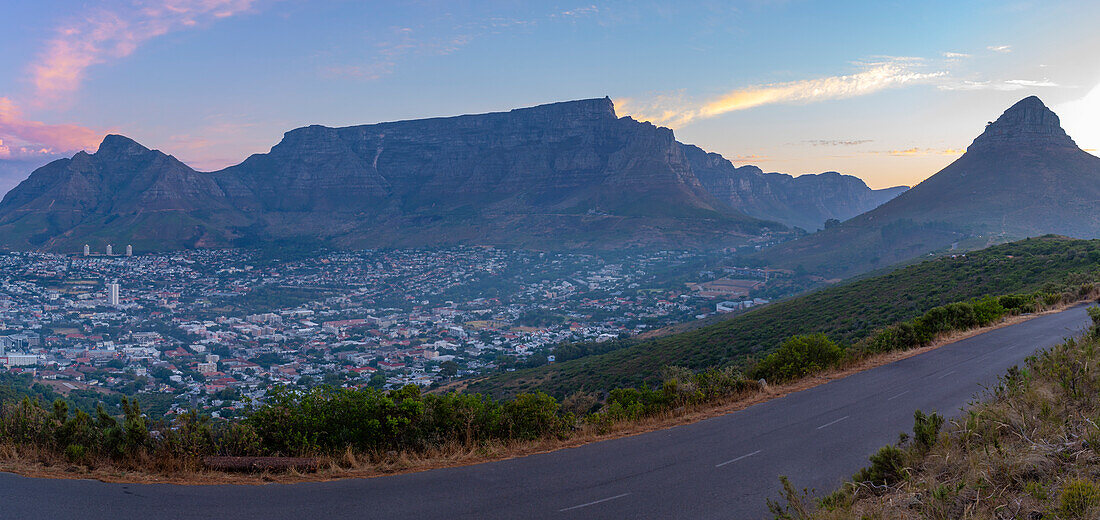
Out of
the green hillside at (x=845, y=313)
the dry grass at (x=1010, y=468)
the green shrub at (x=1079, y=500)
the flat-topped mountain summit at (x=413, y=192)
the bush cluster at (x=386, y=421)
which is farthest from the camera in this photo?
the flat-topped mountain summit at (x=413, y=192)

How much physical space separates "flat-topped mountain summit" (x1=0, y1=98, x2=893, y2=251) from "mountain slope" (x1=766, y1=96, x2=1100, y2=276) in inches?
1412

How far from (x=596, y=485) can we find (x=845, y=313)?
2473cm

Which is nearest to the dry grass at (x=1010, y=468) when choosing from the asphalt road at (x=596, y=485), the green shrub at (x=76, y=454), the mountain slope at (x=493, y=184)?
the asphalt road at (x=596, y=485)

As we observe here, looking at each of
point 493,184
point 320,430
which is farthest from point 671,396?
point 493,184

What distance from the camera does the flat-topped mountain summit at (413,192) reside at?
126m

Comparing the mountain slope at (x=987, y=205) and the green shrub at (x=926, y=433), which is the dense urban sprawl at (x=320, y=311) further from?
the green shrub at (x=926, y=433)

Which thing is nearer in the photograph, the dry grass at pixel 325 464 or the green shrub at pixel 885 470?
the green shrub at pixel 885 470

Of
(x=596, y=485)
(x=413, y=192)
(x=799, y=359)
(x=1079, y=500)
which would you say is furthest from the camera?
(x=413, y=192)

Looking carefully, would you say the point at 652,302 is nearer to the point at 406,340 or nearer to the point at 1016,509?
the point at 406,340

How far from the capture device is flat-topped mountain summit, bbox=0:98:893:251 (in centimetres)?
12550

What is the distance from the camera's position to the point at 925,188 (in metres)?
98.5

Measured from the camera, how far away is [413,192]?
7018 inches

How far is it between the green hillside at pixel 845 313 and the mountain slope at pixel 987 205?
3670 cm

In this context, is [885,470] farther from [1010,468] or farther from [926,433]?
[1010,468]
